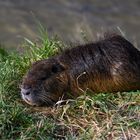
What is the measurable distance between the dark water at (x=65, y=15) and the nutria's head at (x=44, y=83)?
912 cm

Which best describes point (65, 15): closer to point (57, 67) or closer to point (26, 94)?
point (57, 67)

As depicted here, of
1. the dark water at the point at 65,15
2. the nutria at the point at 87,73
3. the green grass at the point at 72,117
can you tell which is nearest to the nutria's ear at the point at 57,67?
the nutria at the point at 87,73

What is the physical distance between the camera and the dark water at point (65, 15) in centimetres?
1576

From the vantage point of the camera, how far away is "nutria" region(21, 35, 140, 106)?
20.1 feet

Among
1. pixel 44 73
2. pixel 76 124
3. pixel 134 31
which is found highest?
pixel 44 73

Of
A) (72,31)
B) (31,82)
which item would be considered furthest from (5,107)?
(72,31)

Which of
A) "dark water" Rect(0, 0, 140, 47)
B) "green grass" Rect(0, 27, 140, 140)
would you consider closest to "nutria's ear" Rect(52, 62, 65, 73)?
"green grass" Rect(0, 27, 140, 140)

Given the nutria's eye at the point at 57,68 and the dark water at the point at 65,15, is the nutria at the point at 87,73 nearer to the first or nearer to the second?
the nutria's eye at the point at 57,68

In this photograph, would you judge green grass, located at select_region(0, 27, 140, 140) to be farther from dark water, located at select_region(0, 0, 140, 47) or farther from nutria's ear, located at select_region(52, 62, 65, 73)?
dark water, located at select_region(0, 0, 140, 47)

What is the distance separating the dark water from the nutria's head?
9.12 meters

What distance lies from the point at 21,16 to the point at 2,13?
51 cm

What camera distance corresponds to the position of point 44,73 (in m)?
6.12

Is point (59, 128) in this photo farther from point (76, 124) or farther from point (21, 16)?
point (21, 16)

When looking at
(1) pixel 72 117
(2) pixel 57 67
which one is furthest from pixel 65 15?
(1) pixel 72 117
